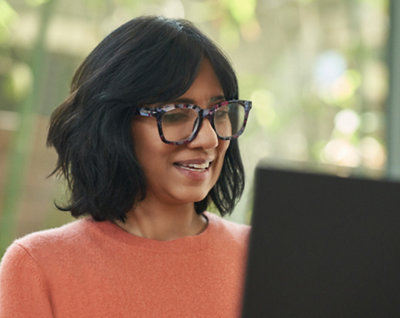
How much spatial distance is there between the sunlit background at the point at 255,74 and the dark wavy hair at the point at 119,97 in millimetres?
906

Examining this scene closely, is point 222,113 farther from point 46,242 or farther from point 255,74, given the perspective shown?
point 255,74

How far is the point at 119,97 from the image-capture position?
3.94 ft

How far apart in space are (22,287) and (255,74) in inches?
76.6

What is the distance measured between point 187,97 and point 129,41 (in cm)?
18

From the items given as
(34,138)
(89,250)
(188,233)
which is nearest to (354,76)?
(34,138)

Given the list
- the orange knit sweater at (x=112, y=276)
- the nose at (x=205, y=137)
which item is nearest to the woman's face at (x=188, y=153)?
the nose at (x=205, y=137)

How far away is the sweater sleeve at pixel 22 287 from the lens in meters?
1.15

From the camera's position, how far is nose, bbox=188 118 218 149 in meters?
1.18

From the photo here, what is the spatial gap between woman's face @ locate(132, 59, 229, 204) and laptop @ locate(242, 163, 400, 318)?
60 centimetres

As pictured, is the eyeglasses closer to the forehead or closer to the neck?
the forehead

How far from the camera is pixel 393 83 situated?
3236 millimetres

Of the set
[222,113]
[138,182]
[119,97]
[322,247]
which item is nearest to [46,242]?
[138,182]

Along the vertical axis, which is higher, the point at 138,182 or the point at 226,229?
the point at 138,182

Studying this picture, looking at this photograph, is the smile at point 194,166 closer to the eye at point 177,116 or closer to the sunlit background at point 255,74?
the eye at point 177,116
